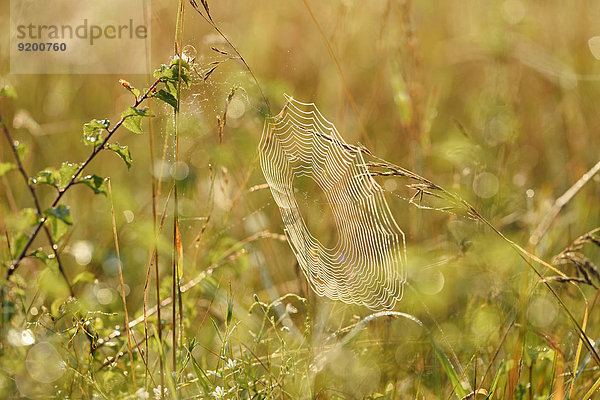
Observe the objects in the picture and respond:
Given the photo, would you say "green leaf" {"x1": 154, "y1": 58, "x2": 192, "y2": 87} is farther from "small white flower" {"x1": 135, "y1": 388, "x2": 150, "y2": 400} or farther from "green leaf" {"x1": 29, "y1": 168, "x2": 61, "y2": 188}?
"small white flower" {"x1": 135, "y1": 388, "x2": 150, "y2": 400}

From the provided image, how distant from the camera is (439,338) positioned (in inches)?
86.2

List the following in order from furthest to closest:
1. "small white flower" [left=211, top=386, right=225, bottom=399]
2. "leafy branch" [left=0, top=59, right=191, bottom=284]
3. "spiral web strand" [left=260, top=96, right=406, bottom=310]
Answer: "spiral web strand" [left=260, top=96, right=406, bottom=310] < "leafy branch" [left=0, top=59, right=191, bottom=284] < "small white flower" [left=211, top=386, right=225, bottom=399]

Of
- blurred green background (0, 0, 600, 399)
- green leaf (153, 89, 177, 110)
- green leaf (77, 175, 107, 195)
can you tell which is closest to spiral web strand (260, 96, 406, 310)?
blurred green background (0, 0, 600, 399)

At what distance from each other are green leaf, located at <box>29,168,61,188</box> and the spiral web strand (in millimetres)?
585

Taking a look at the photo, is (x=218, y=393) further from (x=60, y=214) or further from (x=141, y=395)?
(x=60, y=214)

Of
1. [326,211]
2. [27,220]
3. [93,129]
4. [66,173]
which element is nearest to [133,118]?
[93,129]

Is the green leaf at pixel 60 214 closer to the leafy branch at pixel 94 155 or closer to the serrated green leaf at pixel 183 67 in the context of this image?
the leafy branch at pixel 94 155

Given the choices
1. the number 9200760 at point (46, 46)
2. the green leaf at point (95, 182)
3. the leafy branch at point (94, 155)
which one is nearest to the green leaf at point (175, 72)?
the leafy branch at point (94, 155)

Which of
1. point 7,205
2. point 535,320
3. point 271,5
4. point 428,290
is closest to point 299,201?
point 428,290

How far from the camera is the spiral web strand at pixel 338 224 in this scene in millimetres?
2180

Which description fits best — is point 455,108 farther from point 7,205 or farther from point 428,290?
point 7,205
